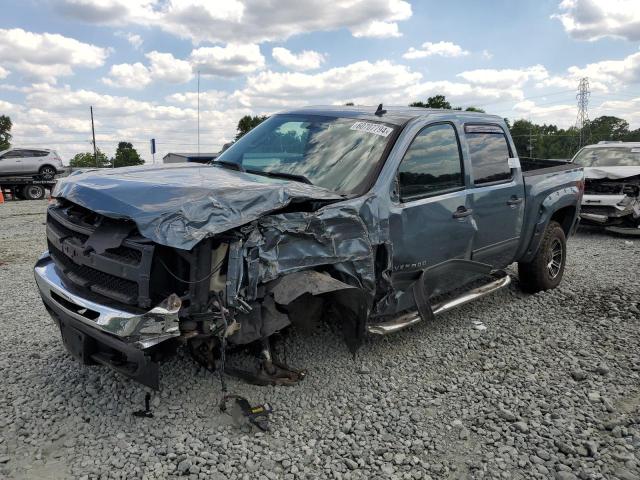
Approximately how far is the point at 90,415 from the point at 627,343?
430 cm

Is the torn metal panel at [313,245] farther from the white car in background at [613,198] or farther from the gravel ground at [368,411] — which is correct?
the white car in background at [613,198]

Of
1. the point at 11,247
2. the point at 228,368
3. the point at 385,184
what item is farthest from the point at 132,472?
the point at 11,247

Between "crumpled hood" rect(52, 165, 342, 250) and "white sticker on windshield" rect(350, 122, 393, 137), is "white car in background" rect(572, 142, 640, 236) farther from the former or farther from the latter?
"crumpled hood" rect(52, 165, 342, 250)

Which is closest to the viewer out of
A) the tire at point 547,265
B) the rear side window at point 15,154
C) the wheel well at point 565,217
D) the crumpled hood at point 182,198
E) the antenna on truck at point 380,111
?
the crumpled hood at point 182,198

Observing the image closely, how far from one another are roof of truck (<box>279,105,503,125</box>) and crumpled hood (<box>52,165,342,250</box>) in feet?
3.49

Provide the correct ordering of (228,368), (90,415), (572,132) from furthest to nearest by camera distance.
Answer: (572,132)
(228,368)
(90,415)

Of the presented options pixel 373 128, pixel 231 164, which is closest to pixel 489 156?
pixel 373 128

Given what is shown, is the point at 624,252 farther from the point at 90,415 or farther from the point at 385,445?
the point at 90,415

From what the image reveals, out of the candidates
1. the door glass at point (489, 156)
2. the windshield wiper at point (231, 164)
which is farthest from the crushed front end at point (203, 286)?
the door glass at point (489, 156)

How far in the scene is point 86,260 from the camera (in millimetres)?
2992

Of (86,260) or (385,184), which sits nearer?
(86,260)

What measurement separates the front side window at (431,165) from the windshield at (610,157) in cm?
811

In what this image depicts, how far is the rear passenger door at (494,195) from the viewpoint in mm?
4453

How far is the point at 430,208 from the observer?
3852mm
